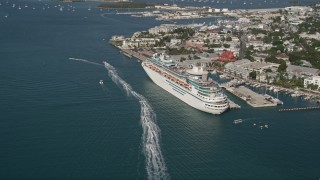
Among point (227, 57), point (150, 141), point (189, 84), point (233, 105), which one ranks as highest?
point (189, 84)

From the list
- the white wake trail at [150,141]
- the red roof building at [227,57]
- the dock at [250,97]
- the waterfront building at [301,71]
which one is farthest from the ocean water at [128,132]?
the red roof building at [227,57]

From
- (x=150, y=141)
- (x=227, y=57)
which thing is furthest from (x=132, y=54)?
(x=150, y=141)

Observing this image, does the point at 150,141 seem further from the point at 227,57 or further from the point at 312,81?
the point at 227,57

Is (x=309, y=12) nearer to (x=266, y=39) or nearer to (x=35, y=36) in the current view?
(x=266, y=39)

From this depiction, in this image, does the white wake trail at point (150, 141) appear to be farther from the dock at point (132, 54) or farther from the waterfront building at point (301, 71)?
the waterfront building at point (301, 71)

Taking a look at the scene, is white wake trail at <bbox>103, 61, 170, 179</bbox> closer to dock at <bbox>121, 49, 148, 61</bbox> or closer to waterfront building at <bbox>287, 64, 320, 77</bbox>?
dock at <bbox>121, 49, 148, 61</bbox>

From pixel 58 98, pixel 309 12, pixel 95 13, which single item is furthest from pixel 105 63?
pixel 309 12
